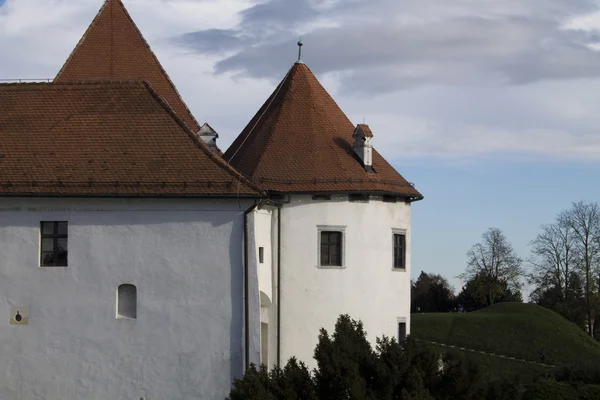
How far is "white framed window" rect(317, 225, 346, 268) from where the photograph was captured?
113 feet

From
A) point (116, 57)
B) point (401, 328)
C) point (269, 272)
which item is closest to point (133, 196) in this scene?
point (269, 272)

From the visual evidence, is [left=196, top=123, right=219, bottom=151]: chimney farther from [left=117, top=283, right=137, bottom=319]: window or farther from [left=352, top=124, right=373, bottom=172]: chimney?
[left=117, top=283, right=137, bottom=319]: window

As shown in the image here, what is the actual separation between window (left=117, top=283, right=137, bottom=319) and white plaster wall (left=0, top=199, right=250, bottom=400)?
21 centimetres

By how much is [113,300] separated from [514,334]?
3375 centimetres

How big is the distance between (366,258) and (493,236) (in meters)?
53.2

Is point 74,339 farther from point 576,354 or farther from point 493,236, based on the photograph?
point 493,236

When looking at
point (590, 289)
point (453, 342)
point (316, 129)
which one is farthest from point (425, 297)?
point (316, 129)

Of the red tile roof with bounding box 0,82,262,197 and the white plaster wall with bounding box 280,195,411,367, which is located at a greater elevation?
the red tile roof with bounding box 0,82,262,197

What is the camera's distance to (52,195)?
29.4m

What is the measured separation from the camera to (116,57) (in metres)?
40.0

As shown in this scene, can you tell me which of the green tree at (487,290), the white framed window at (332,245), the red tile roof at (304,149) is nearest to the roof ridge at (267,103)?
the red tile roof at (304,149)

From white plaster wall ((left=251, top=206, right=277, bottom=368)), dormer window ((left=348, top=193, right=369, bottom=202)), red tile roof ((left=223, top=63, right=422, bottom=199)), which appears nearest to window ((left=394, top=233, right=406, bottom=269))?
red tile roof ((left=223, top=63, right=422, bottom=199))

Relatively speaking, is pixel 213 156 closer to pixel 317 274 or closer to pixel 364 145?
pixel 317 274

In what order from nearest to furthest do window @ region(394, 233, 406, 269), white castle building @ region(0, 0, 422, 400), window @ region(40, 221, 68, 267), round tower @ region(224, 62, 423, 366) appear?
white castle building @ region(0, 0, 422, 400) → window @ region(40, 221, 68, 267) → round tower @ region(224, 62, 423, 366) → window @ region(394, 233, 406, 269)
